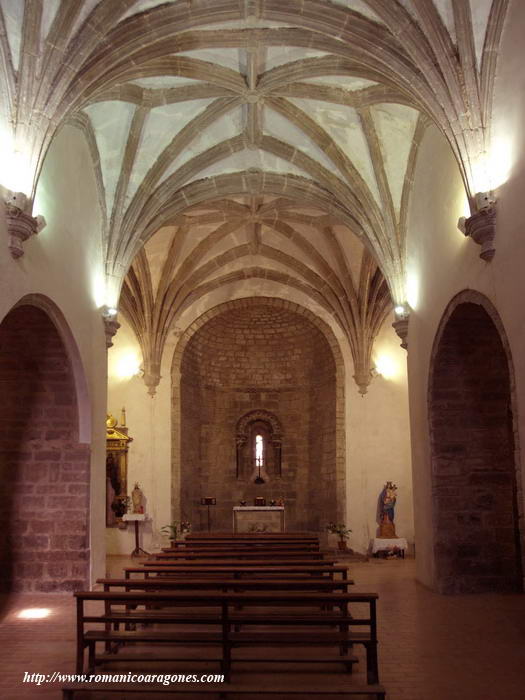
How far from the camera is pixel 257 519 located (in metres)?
18.0

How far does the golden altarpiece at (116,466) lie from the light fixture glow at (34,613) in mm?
8560

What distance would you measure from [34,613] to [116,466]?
9.13 metres

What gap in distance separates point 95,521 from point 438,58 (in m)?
8.28


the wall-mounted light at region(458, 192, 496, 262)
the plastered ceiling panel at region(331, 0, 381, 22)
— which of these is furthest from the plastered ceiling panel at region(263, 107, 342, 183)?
the wall-mounted light at region(458, 192, 496, 262)

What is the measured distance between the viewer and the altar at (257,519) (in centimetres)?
1791

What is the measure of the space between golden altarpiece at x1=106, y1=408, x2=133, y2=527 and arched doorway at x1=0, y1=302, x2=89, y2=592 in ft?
24.0

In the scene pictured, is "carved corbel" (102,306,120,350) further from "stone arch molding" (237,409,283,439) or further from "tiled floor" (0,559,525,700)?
"stone arch molding" (237,409,283,439)

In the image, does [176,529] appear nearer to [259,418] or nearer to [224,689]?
[259,418]

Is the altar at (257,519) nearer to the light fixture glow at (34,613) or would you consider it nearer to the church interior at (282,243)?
the church interior at (282,243)

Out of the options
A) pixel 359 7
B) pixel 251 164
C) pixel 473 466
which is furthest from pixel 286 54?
pixel 473 466

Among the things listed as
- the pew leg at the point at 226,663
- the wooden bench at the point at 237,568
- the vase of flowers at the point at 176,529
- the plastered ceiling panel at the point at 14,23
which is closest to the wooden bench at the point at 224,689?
the pew leg at the point at 226,663

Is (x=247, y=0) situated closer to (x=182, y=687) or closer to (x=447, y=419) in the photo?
(x=447, y=419)

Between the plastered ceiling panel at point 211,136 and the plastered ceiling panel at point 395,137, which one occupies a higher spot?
the plastered ceiling panel at point 211,136

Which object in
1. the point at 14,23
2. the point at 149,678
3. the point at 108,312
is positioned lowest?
the point at 149,678
